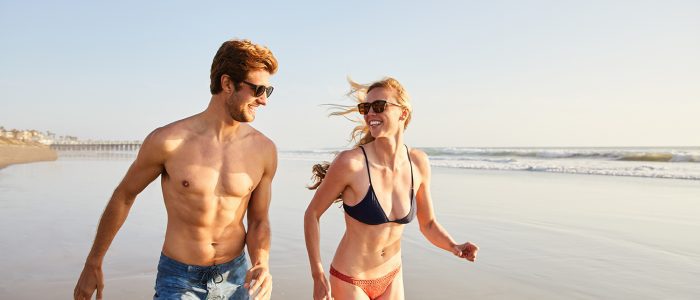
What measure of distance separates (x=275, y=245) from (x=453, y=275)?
9.29 feet

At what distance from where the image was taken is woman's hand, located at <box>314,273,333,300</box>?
11.7 feet

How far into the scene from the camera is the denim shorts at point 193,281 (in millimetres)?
3068

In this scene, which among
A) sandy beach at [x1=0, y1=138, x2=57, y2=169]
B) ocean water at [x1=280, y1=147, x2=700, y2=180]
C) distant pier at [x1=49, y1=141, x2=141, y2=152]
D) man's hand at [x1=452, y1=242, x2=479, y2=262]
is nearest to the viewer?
man's hand at [x1=452, y1=242, x2=479, y2=262]

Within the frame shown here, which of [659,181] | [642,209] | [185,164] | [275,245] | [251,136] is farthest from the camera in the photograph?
[659,181]

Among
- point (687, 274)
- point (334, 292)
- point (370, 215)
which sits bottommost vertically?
point (687, 274)

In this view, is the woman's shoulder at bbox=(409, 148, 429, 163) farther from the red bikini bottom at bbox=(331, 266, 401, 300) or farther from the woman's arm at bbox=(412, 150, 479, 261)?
the red bikini bottom at bbox=(331, 266, 401, 300)

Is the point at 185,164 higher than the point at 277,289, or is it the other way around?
the point at 185,164

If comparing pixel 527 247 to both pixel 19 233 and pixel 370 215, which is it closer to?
pixel 370 215

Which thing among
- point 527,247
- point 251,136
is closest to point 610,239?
point 527,247

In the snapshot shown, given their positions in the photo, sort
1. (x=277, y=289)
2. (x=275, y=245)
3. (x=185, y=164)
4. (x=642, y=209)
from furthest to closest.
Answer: (x=642, y=209), (x=275, y=245), (x=277, y=289), (x=185, y=164)

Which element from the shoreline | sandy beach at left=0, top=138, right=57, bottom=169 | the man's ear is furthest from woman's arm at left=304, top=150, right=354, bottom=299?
the shoreline

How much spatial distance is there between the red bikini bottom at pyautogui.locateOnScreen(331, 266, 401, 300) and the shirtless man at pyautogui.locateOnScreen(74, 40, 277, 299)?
0.81 meters

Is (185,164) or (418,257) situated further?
(418,257)

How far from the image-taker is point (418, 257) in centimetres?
782
